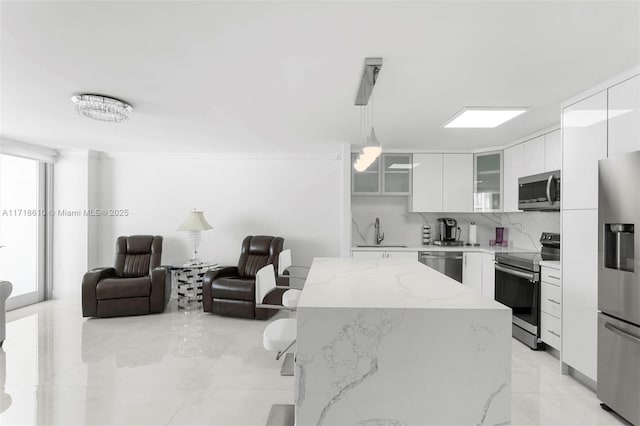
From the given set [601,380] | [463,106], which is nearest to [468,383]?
[601,380]

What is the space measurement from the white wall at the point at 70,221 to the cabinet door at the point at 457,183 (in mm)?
5579

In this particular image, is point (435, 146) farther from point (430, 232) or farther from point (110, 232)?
point (110, 232)

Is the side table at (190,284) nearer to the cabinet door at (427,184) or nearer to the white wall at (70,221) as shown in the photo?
the white wall at (70,221)

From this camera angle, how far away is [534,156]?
13.0 ft

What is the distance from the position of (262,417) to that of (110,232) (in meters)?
4.63

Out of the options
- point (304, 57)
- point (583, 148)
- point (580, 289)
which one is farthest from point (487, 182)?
point (304, 57)

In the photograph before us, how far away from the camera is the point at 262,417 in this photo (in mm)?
2236

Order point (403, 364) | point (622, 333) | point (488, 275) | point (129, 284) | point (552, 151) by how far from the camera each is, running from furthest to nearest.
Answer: point (129, 284), point (488, 275), point (552, 151), point (622, 333), point (403, 364)

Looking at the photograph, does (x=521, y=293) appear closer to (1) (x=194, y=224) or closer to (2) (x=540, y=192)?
(2) (x=540, y=192)

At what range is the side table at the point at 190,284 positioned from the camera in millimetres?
4945

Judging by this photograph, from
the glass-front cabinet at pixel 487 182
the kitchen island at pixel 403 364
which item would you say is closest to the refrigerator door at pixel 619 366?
the kitchen island at pixel 403 364

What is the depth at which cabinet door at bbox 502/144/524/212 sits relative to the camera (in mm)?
4266

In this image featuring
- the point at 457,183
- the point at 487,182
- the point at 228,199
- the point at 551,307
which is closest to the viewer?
the point at 551,307

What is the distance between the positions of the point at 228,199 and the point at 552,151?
14.7 ft
